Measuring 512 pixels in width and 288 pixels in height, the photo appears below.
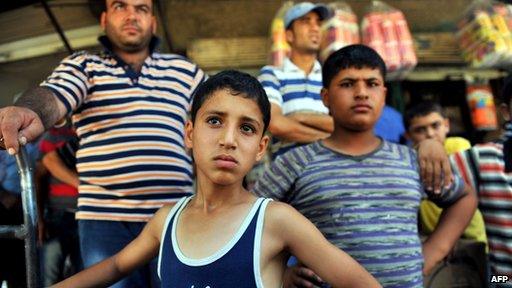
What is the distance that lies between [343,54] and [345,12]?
112 inches

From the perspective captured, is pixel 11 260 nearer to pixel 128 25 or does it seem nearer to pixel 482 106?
pixel 128 25

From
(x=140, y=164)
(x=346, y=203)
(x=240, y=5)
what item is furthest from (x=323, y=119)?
(x=240, y=5)

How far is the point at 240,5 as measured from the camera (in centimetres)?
533

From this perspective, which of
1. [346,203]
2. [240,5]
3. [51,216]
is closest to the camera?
[346,203]

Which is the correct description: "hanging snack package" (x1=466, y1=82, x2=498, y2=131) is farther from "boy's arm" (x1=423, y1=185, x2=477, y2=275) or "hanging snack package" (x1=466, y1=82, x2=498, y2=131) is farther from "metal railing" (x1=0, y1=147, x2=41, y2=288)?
"metal railing" (x1=0, y1=147, x2=41, y2=288)

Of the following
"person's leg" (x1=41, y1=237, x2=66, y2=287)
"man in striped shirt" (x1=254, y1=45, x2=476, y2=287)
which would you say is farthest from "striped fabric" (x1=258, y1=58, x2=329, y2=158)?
"person's leg" (x1=41, y1=237, x2=66, y2=287)

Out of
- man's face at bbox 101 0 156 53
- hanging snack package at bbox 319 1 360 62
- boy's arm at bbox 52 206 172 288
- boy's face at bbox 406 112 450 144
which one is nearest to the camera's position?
boy's arm at bbox 52 206 172 288

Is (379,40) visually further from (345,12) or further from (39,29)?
(39,29)

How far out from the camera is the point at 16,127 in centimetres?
155

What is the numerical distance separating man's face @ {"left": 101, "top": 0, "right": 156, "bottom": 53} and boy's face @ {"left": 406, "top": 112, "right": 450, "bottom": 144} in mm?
2319

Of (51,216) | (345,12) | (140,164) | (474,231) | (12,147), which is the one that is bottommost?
(51,216)

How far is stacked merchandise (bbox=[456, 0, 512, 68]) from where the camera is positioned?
4547 millimetres

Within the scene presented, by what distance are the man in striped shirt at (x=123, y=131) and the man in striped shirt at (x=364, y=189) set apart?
0.51 meters

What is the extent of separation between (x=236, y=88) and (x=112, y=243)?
93cm
